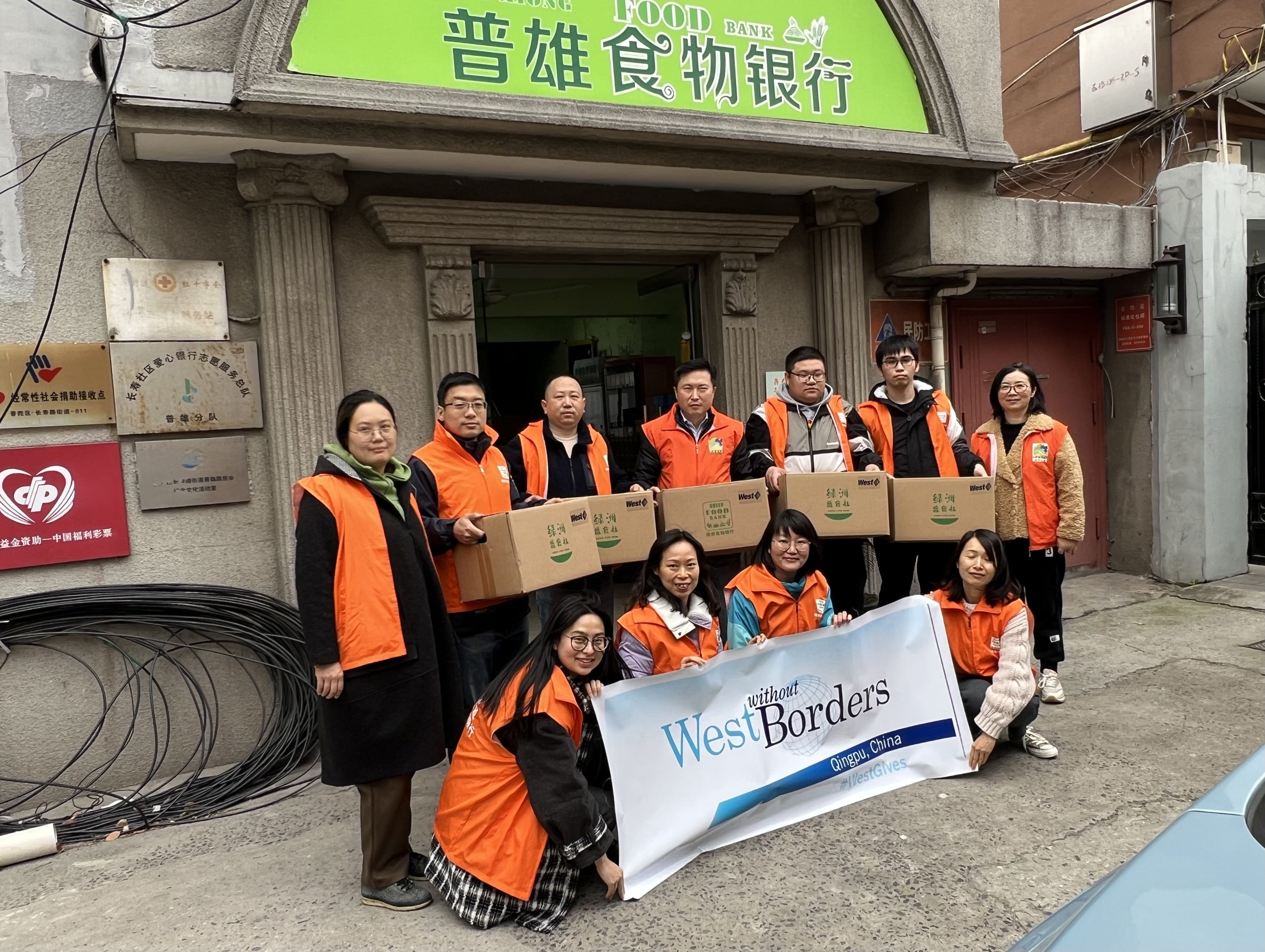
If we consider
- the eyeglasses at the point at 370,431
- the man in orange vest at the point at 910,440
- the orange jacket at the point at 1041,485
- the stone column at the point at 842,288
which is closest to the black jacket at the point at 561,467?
the eyeglasses at the point at 370,431

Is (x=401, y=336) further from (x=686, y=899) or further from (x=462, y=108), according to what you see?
(x=686, y=899)

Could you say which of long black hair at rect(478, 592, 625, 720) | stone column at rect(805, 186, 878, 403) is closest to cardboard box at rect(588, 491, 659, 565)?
long black hair at rect(478, 592, 625, 720)

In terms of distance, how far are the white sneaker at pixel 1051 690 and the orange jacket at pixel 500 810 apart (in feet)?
10.5

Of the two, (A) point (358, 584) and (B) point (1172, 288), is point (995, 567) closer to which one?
(A) point (358, 584)

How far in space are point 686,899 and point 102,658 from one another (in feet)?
10.3

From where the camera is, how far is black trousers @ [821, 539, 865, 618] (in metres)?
4.74

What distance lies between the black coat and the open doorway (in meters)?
2.77

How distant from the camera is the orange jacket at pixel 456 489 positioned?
389 cm

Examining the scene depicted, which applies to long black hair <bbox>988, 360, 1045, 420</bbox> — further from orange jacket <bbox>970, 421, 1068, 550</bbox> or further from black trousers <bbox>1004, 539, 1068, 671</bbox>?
black trousers <bbox>1004, 539, 1068, 671</bbox>

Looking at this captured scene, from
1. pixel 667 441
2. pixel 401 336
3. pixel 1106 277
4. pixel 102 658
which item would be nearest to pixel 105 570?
pixel 102 658

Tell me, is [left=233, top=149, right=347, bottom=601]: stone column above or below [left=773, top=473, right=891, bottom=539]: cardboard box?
above

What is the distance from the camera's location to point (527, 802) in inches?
116

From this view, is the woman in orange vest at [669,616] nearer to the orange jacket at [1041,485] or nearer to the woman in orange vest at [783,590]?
the woman in orange vest at [783,590]

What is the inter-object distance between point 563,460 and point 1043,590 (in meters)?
2.88
